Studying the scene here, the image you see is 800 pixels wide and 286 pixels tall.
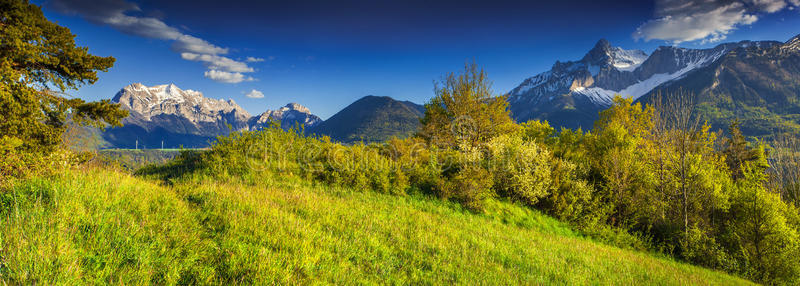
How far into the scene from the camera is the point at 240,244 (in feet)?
14.4

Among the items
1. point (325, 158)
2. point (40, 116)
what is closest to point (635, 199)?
point (325, 158)

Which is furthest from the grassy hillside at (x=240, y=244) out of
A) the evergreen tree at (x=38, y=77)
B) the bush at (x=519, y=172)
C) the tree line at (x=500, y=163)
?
the evergreen tree at (x=38, y=77)

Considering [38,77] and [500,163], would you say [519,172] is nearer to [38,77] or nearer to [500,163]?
[500,163]

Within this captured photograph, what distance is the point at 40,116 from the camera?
415 inches

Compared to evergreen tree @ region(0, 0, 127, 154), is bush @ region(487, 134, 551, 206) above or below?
below

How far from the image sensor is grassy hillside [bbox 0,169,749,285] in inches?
126

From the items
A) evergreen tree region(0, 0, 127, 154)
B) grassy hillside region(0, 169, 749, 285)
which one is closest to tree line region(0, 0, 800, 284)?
evergreen tree region(0, 0, 127, 154)

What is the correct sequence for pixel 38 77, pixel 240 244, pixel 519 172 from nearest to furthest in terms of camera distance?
1. pixel 240 244
2. pixel 38 77
3. pixel 519 172

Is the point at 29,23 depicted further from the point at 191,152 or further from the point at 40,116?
the point at 191,152

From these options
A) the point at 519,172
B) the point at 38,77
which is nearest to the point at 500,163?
the point at 519,172

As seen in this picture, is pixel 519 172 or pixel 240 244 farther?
pixel 519 172

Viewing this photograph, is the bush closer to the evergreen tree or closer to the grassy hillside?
the grassy hillside

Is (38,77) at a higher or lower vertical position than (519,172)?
higher

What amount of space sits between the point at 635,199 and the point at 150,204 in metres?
24.6
